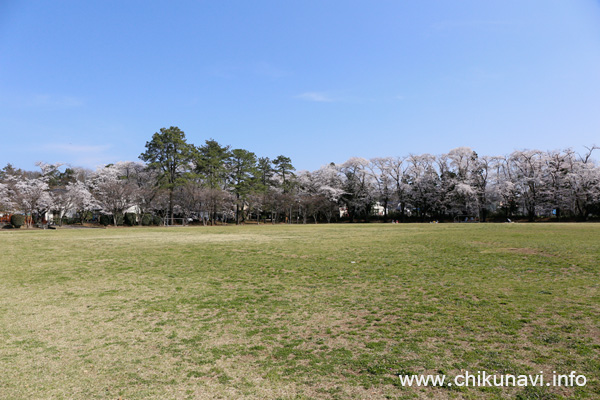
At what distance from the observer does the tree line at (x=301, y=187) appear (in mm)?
53062

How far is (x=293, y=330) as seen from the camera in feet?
18.3

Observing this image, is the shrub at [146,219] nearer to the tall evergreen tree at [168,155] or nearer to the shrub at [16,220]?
the tall evergreen tree at [168,155]

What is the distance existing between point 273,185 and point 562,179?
53214mm

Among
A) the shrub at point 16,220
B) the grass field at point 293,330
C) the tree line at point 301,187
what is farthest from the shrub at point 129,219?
the grass field at point 293,330

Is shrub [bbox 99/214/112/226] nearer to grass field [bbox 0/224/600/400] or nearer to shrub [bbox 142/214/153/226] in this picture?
shrub [bbox 142/214/153/226]

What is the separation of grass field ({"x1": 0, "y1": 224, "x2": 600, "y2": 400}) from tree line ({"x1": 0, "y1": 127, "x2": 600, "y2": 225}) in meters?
46.0

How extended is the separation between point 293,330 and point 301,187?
232 feet

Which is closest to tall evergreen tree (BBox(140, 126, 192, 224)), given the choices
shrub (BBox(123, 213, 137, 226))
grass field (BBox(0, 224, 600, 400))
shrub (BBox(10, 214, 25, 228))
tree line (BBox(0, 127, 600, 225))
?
tree line (BBox(0, 127, 600, 225))

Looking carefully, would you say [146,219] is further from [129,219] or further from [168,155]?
[168,155]

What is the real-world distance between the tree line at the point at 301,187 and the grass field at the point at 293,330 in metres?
46.0

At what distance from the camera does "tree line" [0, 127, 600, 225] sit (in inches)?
2089

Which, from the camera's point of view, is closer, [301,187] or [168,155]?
[168,155]

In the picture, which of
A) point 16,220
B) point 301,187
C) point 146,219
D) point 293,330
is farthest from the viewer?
point 301,187

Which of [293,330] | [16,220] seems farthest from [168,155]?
[293,330]
